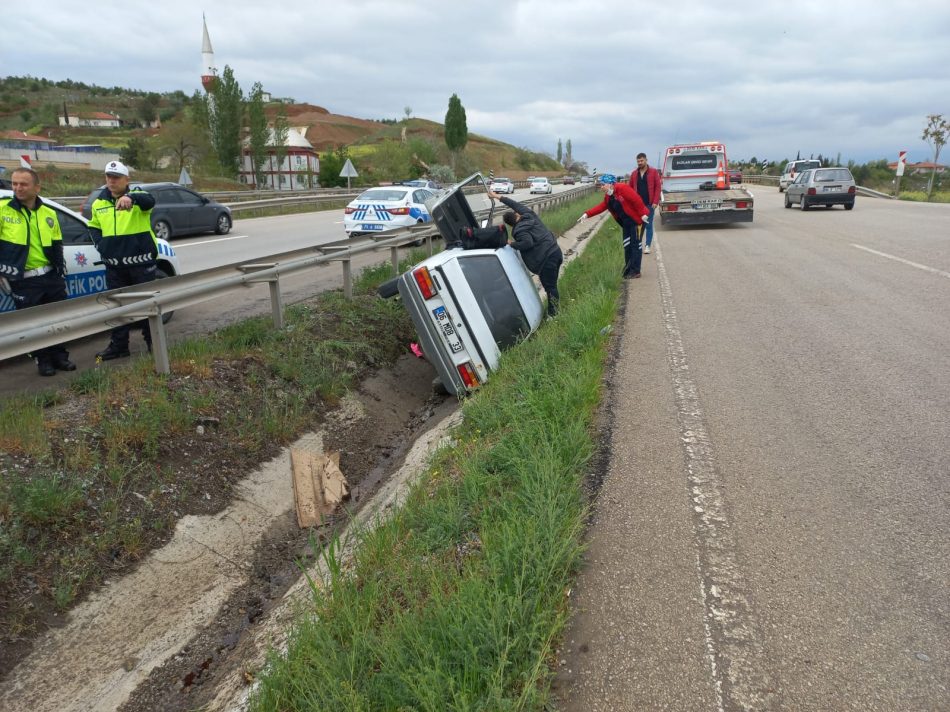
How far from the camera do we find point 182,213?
59.7 feet

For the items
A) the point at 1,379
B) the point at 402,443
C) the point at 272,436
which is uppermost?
the point at 1,379

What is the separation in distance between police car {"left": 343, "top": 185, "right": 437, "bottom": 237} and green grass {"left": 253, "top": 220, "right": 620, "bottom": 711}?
12.5 m

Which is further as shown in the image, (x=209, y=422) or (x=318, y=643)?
(x=209, y=422)

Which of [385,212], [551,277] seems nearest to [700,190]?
[385,212]

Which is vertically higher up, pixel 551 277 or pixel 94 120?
pixel 94 120

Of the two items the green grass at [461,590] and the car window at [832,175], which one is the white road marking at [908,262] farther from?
the car window at [832,175]

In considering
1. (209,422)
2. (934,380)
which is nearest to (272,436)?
(209,422)

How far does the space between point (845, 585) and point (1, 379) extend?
6729 millimetres

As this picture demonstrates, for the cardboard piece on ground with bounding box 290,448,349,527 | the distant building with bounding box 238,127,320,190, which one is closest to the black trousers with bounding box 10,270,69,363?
the cardboard piece on ground with bounding box 290,448,349,527

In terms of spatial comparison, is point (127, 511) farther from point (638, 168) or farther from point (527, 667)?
point (638, 168)

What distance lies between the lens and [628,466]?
408cm

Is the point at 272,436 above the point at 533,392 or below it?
below

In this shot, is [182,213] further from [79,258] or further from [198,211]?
[79,258]

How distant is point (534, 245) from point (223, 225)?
14.2m
